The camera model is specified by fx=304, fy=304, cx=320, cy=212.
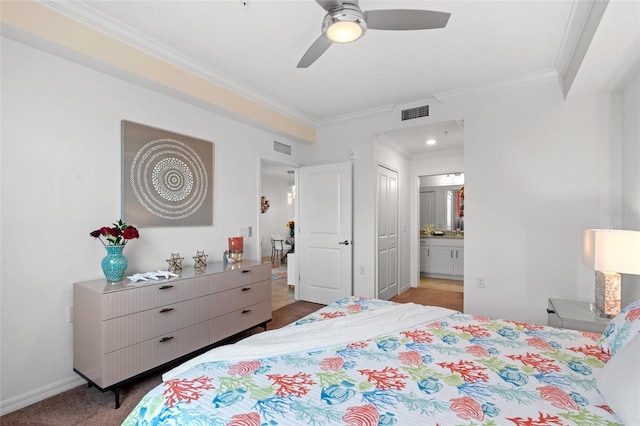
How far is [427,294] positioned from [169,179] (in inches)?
167

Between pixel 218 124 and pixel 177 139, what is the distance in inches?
22.6

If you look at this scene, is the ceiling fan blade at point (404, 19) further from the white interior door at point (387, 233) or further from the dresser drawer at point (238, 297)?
the white interior door at point (387, 233)

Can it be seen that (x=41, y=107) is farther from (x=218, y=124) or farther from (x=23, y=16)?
(x=218, y=124)

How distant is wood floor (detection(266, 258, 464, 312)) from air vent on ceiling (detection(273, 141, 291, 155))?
219cm

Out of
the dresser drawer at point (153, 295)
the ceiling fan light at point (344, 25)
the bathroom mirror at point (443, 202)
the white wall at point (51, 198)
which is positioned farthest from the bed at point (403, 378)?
the bathroom mirror at point (443, 202)

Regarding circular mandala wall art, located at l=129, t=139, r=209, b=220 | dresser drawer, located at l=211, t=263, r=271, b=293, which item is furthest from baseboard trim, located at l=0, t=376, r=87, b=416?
circular mandala wall art, located at l=129, t=139, r=209, b=220

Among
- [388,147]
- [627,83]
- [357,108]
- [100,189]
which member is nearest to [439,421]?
[100,189]

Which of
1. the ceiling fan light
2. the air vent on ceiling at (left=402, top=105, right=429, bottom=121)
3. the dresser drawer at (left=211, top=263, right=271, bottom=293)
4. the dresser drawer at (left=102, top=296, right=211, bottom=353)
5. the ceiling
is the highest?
the ceiling

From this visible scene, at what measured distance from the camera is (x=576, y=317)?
223cm

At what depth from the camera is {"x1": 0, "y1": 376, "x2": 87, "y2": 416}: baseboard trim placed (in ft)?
6.41

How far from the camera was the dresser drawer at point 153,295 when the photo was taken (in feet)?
6.66

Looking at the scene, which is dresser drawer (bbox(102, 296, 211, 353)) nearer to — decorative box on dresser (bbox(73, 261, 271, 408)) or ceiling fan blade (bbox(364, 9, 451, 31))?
decorative box on dresser (bbox(73, 261, 271, 408))

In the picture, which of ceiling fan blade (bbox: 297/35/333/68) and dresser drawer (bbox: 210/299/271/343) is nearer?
ceiling fan blade (bbox: 297/35/333/68)

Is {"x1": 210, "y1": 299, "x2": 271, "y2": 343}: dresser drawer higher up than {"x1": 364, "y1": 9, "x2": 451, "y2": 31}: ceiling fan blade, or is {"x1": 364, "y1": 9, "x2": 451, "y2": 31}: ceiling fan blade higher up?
{"x1": 364, "y1": 9, "x2": 451, "y2": 31}: ceiling fan blade
